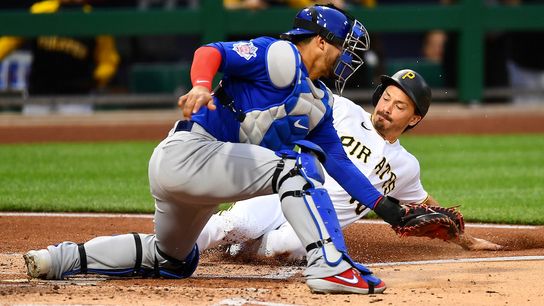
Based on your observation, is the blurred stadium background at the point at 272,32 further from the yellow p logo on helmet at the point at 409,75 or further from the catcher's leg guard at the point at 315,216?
the catcher's leg guard at the point at 315,216

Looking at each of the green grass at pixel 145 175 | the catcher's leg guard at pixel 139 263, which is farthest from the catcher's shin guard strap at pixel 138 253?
the green grass at pixel 145 175

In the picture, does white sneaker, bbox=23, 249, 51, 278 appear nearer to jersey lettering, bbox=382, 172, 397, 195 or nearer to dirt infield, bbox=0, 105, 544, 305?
dirt infield, bbox=0, 105, 544, 305

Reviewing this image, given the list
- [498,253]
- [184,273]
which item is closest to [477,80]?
[498,253]

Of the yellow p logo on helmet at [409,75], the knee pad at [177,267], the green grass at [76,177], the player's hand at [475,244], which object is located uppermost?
the yellow p logo on helmet at [409,75]

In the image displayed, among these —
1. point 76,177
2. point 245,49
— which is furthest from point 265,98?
point 76,177

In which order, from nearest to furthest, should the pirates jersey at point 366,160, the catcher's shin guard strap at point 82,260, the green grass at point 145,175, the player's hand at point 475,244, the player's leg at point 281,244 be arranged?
1. the catcher's shin guard strap at point 82,260
2. the player's leg at point 281,244
3. the pirates jersey at point 366,160
4. the player's hand at point 475,244
5. the green grass at point 145,175

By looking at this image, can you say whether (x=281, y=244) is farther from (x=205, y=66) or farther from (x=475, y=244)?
(x=205, y=66)

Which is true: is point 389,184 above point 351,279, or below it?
above
